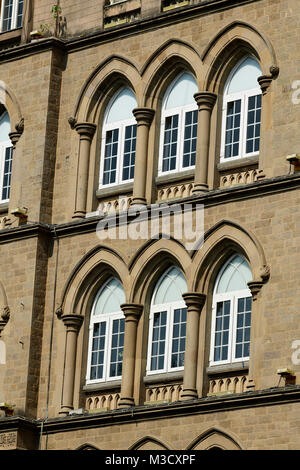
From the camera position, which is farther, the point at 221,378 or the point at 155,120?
the point at 155,120

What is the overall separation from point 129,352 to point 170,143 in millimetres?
5153

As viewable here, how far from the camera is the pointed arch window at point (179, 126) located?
48.4 metres

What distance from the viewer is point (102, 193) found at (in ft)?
163

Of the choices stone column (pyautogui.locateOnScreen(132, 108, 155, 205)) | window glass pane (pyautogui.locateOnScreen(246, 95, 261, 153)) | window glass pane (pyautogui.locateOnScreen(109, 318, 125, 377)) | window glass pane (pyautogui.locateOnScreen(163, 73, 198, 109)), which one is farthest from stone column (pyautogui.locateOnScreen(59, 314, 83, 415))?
window glass pane (pyautogui.locateOnScreen(246, 95, 261, 153))

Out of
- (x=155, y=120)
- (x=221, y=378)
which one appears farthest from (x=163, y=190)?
(x=221, y=378)

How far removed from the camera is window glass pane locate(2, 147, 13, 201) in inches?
2028

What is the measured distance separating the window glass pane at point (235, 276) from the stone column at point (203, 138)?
1.91 m

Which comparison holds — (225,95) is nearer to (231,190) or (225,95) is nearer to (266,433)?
(231,190)

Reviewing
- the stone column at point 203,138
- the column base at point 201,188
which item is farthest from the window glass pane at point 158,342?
the stone column at point 203,138

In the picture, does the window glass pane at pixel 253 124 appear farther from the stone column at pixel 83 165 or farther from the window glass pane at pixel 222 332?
the stone column at pixel 83 165

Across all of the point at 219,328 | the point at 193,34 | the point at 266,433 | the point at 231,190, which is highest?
the point at 193,34

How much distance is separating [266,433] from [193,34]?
10.2 m

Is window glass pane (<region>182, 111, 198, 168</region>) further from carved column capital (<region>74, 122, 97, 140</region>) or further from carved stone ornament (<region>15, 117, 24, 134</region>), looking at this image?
carved stone ornament (<region>15, 117, 24, 134</region>)

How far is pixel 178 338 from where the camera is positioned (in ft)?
155
